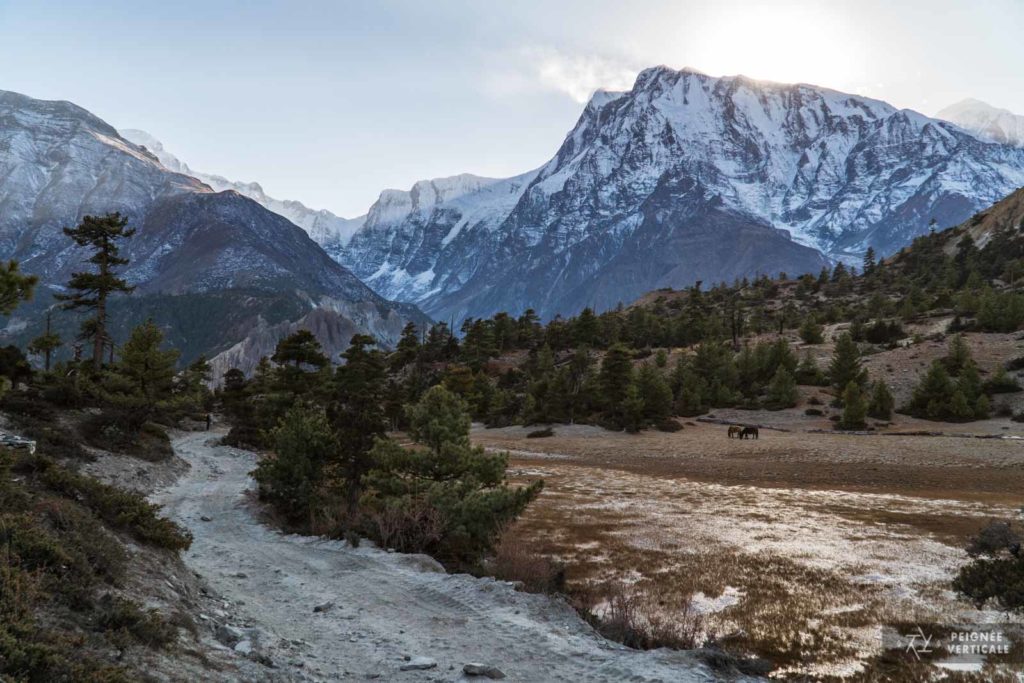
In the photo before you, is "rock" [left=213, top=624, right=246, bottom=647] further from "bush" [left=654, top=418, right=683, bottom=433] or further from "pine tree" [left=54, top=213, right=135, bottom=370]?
"bush" [left=654, top=418, right=683, bottom=433]

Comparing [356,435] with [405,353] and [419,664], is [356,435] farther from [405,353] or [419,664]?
[405,353]

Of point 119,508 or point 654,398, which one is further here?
point 654,398

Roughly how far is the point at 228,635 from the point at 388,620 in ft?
9.62

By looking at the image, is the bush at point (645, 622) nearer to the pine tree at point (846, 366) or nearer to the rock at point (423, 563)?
the rock at point (423, 563)

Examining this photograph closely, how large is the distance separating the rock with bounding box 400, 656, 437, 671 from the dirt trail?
0.09 m

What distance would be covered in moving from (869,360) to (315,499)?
80.5 m

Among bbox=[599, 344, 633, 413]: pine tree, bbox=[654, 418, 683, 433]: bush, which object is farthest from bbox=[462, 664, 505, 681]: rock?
bbox=[599, 344, 633, 413]: pine tree

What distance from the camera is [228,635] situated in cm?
959

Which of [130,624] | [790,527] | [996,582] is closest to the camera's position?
[130,624]

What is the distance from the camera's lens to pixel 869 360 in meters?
80.0

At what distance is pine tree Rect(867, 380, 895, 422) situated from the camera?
208 ft

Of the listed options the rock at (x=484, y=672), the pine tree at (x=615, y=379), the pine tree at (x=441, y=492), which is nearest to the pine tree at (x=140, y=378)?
the pine tree at (x=441, y=492)

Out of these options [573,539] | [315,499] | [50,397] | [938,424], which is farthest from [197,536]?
[938,424]

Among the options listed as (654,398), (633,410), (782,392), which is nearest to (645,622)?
(633,410)
